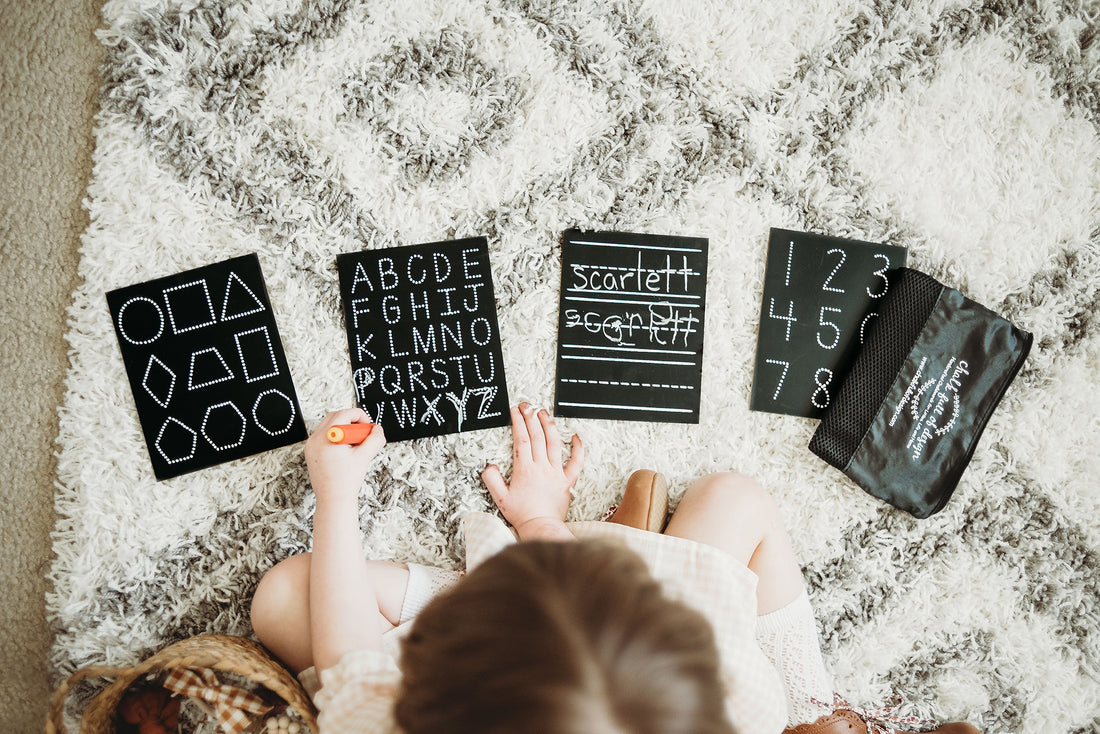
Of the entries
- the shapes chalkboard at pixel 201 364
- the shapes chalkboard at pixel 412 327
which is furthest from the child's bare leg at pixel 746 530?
the shapes chalkboard at pixel 201 364

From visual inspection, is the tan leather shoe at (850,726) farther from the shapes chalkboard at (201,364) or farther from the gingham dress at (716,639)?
the shapes chalkboard at (201,364)

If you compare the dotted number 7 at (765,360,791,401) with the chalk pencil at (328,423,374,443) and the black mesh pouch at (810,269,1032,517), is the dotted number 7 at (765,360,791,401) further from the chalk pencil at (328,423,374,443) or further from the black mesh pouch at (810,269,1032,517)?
the chalk pencil at (328,423,374,443)

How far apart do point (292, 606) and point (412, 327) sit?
41 cm

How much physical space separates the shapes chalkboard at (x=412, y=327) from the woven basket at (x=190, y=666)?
335mm

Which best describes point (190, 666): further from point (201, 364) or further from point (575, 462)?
point (575, 462)

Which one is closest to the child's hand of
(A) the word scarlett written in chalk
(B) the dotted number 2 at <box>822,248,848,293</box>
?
(A) the word scarlett written in chalk

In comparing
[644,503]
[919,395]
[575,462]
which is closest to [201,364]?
[575,462]

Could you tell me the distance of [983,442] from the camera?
100 cm

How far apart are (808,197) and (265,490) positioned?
36.9 inches

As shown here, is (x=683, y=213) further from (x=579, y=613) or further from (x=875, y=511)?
(x=579, y=613)

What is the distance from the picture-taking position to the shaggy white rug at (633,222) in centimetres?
93

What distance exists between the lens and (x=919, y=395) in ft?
3.17

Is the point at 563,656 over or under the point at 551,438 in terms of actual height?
over

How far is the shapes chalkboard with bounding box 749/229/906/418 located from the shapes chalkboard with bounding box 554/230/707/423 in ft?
0.36
